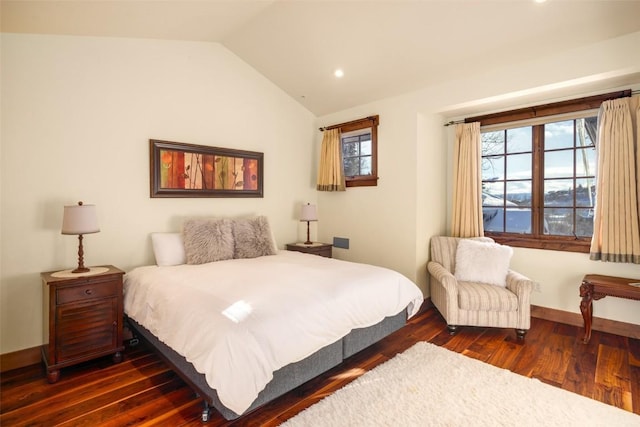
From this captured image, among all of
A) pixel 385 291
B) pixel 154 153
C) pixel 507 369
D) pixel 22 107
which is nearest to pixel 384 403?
pixel 385 291

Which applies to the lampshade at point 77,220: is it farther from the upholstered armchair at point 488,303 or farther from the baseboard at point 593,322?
the baseboard at point 593,322

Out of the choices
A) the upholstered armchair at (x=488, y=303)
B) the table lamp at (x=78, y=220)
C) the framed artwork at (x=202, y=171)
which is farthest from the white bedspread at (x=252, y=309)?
the framed artwork at (x=202, y=171)

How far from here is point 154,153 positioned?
10.5ft

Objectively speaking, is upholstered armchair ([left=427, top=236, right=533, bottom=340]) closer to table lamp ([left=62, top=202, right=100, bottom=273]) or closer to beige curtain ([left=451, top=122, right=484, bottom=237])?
beige curtain ([left=451, top=122, right=484, bottom=237])

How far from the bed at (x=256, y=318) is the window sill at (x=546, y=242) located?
1.63 metres

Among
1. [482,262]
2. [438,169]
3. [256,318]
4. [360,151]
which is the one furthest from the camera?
[360,151]

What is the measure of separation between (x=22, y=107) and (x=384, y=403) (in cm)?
349

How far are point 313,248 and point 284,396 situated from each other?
85.7 inches

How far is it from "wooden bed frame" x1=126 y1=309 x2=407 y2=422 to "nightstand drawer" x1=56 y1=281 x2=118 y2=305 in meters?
0.39

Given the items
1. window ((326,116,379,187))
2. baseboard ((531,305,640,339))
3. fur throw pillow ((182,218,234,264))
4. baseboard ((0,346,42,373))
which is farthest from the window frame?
baseboard ((0,346,42,373))

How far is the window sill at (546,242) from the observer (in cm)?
326

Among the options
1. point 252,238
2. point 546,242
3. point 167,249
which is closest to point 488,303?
point 546,242

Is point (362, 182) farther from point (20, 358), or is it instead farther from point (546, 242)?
point (20, 358)

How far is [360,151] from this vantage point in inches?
173
